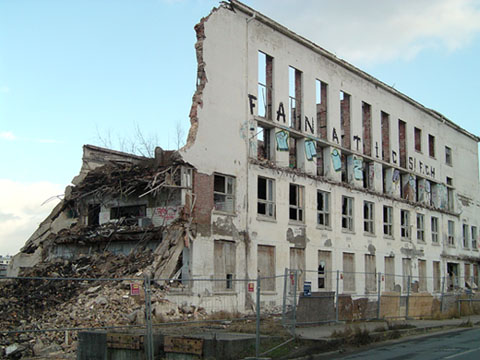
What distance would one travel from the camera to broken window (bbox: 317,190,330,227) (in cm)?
2970

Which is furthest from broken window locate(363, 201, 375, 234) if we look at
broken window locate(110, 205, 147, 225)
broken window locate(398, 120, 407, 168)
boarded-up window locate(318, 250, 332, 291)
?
broken window locate(110, 205, 147, 225)

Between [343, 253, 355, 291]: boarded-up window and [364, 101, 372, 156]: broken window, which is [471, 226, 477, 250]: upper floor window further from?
[343, 253, 355, 291]: boarded-up window

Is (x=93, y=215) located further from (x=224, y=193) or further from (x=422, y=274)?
(x=422, y=274)

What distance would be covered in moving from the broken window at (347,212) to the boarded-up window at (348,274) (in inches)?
58.4

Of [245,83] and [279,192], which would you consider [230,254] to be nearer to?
[279,192]

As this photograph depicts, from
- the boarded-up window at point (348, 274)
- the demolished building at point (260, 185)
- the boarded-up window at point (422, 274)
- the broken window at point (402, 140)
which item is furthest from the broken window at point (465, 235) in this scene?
the boarded-up window at point (348, 274)

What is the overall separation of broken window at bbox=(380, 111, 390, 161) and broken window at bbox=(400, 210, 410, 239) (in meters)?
3.85

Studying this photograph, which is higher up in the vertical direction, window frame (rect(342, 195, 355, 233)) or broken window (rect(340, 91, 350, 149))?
broken window (rect(340, 91, 350, 149))

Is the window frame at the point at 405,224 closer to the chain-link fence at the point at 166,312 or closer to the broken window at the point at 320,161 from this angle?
the broken window at the point at 320,161

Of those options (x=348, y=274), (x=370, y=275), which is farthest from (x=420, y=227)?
(x=348, y=274)

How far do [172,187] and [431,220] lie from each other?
78.3 feet

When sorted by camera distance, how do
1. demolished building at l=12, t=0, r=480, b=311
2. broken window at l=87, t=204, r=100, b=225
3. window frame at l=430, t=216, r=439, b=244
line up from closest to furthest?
demolished building at l=12, t=0, r=480, b=311
broken window at l=87, t=204, r=100, b=225
window frame at l=430, t=216, r=439, b=244

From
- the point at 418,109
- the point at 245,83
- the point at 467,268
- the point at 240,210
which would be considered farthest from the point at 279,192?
the point at 467,268

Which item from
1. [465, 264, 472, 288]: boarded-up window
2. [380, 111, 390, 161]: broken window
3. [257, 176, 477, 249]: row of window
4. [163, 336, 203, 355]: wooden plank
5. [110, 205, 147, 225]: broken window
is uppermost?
[380, 111, 390, 161]: broken window
